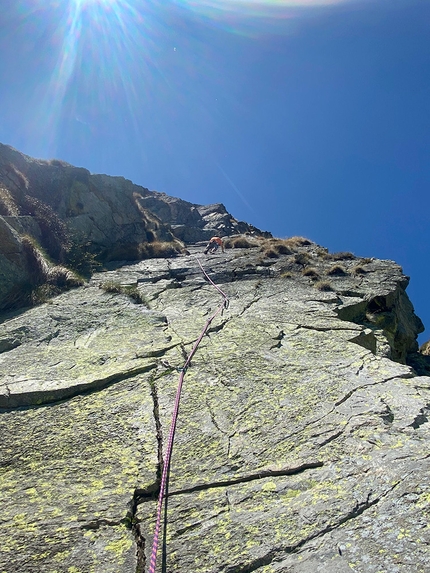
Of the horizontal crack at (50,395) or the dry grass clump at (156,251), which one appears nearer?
the horizontal crack at (50,395)

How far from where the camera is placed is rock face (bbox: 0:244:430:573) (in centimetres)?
371

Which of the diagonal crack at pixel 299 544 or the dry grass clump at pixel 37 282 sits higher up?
the dry grass clump at pixel 37 282

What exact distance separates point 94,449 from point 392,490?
426 centimetres

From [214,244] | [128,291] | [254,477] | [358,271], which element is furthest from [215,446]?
[214,244]

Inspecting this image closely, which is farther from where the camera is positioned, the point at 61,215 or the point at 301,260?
the point at 61,215

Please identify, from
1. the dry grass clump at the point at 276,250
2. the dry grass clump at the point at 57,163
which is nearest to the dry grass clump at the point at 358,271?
the dry grass clump at the point at 276,250

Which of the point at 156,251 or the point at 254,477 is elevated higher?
the point at 156,251

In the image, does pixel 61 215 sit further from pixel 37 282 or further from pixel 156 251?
pixel 37 282

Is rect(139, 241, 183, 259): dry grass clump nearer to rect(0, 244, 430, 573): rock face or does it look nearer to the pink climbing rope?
rect(0, 244, 430, 573): rock face

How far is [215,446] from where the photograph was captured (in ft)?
17.3

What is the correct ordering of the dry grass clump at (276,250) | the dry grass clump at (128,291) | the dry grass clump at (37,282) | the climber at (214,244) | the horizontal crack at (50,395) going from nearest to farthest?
the horizontal crack at (50,395)
the dry grass clump at (37,282)
the dry grass clump at (128,291)
the dry grass clump at (276,250)
the climber at (214,244)

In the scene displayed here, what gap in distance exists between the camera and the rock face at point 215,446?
371cm

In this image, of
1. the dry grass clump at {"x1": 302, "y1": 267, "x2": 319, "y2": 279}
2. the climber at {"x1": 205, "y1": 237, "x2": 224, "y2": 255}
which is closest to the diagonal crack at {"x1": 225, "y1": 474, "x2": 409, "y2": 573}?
the dry grass clump at {"x1": 302, "y1": 267, "x2": 319, "y2": 279}

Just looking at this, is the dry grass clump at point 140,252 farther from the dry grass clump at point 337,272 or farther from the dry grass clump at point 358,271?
the dry grass clump at point 358,271
